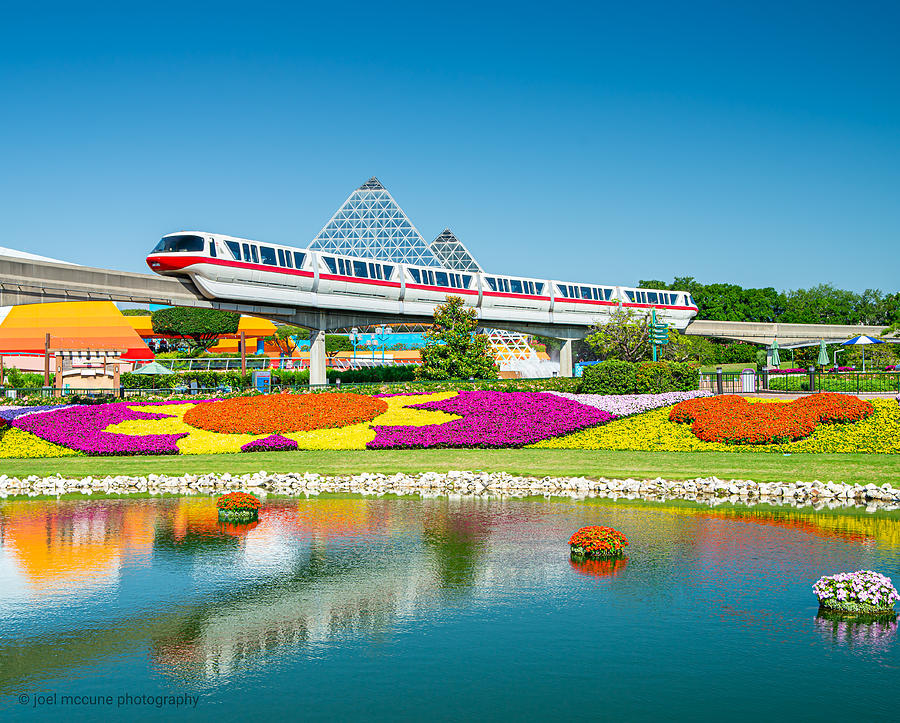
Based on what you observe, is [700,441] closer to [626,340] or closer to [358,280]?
Answer: [626,340]

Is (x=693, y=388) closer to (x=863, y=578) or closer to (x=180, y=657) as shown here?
(x=863, y=578)

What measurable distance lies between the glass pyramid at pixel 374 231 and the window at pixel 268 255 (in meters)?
95.1

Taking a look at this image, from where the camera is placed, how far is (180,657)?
11648 mm

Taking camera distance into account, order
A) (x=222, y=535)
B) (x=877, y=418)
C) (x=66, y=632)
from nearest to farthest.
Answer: (x=66, y=632) → (x=222, y=535) → (x=877, y=418)

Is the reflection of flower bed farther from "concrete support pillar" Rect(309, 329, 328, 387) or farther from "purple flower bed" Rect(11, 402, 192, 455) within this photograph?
"concrete support pillar" Rect(309, 329, 328, 387)

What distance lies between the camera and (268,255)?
49469 millimetres

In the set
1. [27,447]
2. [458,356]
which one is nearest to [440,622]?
[27,447]

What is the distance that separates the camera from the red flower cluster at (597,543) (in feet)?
54.4

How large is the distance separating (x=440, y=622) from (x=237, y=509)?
916 centimetres

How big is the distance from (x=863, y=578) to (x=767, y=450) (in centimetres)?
1533

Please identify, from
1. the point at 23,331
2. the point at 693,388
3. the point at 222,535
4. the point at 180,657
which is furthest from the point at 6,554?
the point at 23,331

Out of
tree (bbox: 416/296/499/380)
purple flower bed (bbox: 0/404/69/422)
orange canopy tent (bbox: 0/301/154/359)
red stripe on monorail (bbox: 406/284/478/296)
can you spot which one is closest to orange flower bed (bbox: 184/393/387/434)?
purple flower bed (bbox: 0/404/69/422)

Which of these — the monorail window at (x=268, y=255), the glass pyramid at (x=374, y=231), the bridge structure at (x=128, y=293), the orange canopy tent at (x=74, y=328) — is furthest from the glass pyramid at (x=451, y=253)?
the monorail window at (x=268, y=255)

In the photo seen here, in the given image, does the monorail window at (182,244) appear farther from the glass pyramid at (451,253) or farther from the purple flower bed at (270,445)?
the glass pyramid at (451,253)
